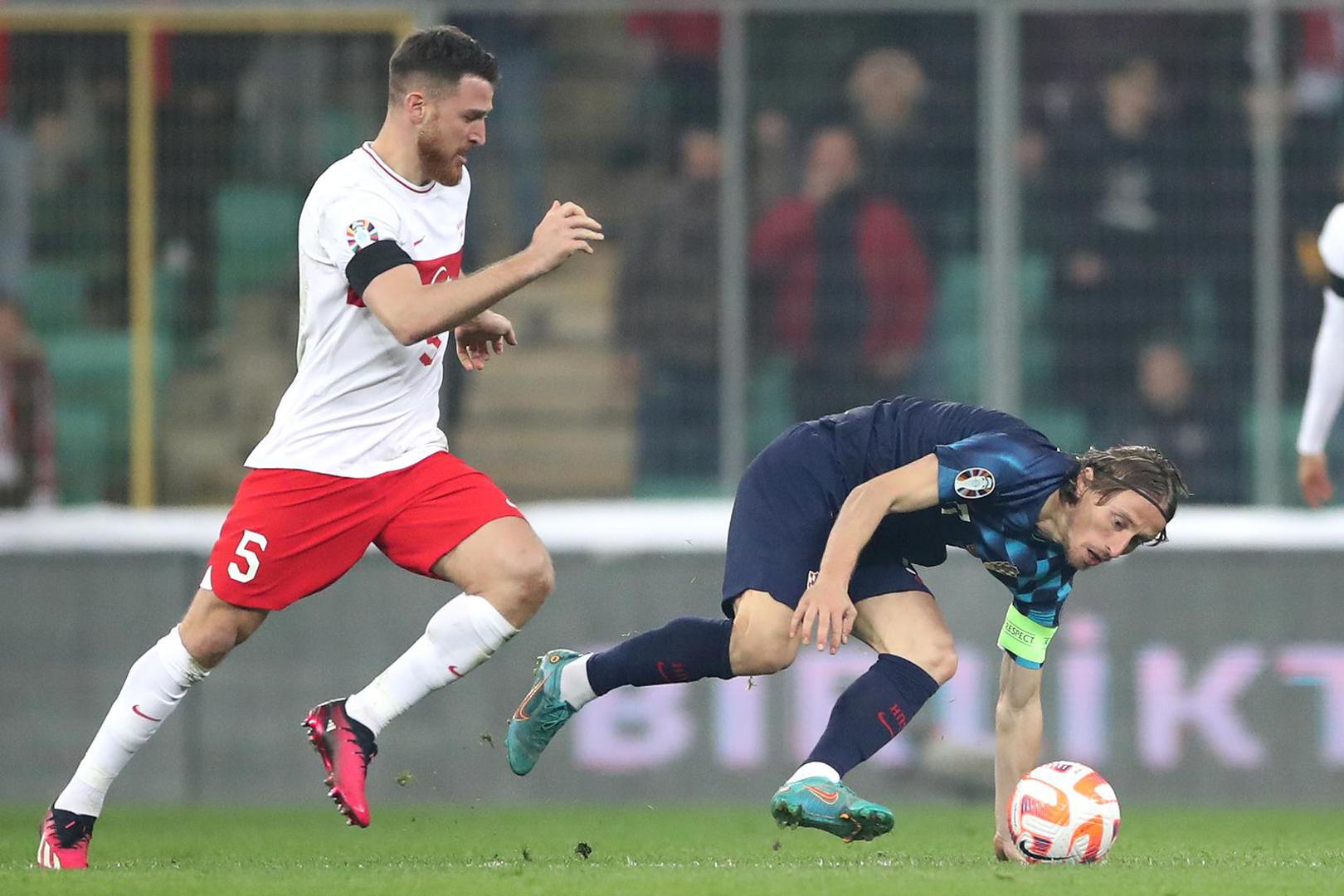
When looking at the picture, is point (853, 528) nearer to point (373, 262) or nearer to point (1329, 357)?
point (373, 262)

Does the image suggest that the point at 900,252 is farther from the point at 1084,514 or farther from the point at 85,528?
the point at 1084,514

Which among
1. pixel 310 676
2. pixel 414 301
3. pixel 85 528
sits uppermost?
pixel 414 301

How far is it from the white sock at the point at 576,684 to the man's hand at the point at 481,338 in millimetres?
897

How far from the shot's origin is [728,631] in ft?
20.3

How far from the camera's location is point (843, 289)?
32.5 ft

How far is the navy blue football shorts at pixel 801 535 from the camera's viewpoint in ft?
19.7

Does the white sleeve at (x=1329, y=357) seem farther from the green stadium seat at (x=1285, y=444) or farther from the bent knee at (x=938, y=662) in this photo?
the green stadium seat at (x=1285, y=444)

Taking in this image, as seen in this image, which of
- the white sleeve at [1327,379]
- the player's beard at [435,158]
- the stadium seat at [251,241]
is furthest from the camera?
the stadium seat at [251,241]

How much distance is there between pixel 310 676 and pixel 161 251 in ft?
6.78

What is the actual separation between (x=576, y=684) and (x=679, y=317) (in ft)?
12.2

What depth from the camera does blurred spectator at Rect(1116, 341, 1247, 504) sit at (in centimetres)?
981

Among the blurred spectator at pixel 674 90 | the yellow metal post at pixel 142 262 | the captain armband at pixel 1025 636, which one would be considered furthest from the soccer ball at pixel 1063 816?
the yellow metal post at pixel 142 262

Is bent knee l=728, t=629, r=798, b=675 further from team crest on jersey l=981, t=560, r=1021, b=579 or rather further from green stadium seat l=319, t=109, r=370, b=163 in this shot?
green stadium seat l=319, t=109, r=370, b=163

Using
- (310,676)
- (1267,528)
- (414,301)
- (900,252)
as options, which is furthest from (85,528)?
(1267,528)
